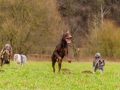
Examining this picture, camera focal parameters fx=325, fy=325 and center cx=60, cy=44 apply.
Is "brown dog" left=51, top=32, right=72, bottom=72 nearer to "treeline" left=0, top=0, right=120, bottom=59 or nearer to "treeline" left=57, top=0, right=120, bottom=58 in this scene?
"treeline" left=0, top=0, right=120, bottom=59

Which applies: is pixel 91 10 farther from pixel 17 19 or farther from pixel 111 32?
pixel 17 19

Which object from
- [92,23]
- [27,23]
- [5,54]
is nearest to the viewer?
[5,54]

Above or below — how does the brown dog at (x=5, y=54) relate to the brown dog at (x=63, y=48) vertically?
below

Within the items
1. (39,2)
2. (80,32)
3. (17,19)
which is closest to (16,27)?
(17,19)

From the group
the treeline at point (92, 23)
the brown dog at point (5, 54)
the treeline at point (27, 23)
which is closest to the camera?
the brown dog at point (5, 54)

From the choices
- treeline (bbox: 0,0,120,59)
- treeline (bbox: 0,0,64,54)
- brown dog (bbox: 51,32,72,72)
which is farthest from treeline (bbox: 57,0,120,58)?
→ brown dog (bbox: 51,32,72,72)

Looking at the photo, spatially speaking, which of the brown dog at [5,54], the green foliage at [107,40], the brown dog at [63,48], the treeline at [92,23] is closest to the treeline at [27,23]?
the green foliage at [107,40]

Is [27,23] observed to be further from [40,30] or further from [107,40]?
[107,40]

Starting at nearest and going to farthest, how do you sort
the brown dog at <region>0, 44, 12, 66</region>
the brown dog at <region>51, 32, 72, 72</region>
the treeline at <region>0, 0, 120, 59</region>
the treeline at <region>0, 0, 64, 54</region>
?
the brown dog at <region>51, 32, 72, 72</region>, the brown dog at <region>0, 44, 12, 66</region>, the treeline at <region>0, 0, 64, 54</region>, the treeline at <region>0, 0, 120, 59</region>

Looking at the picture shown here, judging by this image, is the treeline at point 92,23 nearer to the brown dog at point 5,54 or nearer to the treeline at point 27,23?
the treeline at point 27,23

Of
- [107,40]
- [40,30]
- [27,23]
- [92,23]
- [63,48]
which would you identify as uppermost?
[92,23]

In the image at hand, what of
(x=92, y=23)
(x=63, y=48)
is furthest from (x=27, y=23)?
(x=63, y=48)

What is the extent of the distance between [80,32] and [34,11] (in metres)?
19.2

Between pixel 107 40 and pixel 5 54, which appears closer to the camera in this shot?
pixel 5 54
